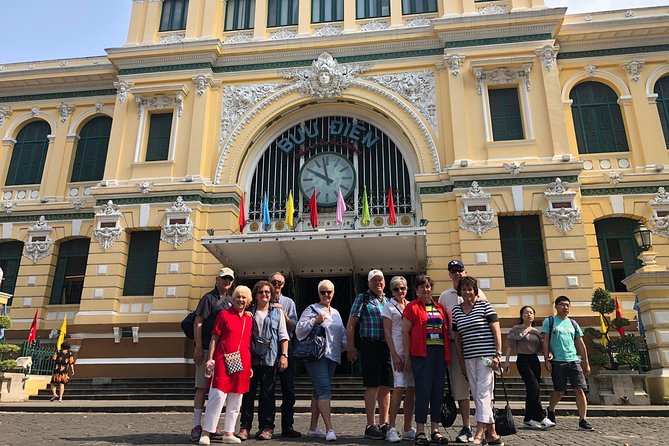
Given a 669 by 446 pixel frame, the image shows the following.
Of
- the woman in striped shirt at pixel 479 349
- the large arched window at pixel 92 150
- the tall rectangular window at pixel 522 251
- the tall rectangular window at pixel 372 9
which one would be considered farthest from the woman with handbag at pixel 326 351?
the large arched window at pixel 92 150

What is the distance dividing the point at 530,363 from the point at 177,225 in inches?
499

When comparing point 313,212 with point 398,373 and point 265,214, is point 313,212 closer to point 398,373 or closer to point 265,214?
point 265,214

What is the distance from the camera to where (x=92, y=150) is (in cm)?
2056

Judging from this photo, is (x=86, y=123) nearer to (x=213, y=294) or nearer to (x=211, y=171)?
(x=211, y=171)

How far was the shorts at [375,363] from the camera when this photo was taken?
656 cm

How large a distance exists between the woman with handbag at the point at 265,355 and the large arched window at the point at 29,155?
17.7 meters

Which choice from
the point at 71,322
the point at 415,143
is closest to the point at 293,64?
the point at 415,143

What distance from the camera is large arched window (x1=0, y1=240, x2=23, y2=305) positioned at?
19.3m

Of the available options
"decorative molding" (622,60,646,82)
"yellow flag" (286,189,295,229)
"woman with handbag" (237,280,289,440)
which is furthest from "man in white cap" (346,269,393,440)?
"decorative molding" (622,60,646,82)

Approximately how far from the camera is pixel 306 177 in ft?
60.4

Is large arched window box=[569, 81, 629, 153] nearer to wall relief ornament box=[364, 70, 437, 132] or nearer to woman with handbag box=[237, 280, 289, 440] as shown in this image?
wall relief ornament box=[364, 70, 437, 132]

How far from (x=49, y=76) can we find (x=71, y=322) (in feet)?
33.9

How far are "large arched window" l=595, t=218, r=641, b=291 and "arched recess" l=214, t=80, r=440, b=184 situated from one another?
615 cm

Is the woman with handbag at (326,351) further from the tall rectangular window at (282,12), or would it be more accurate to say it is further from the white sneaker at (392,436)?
the tall rectangular window at (282,12)
